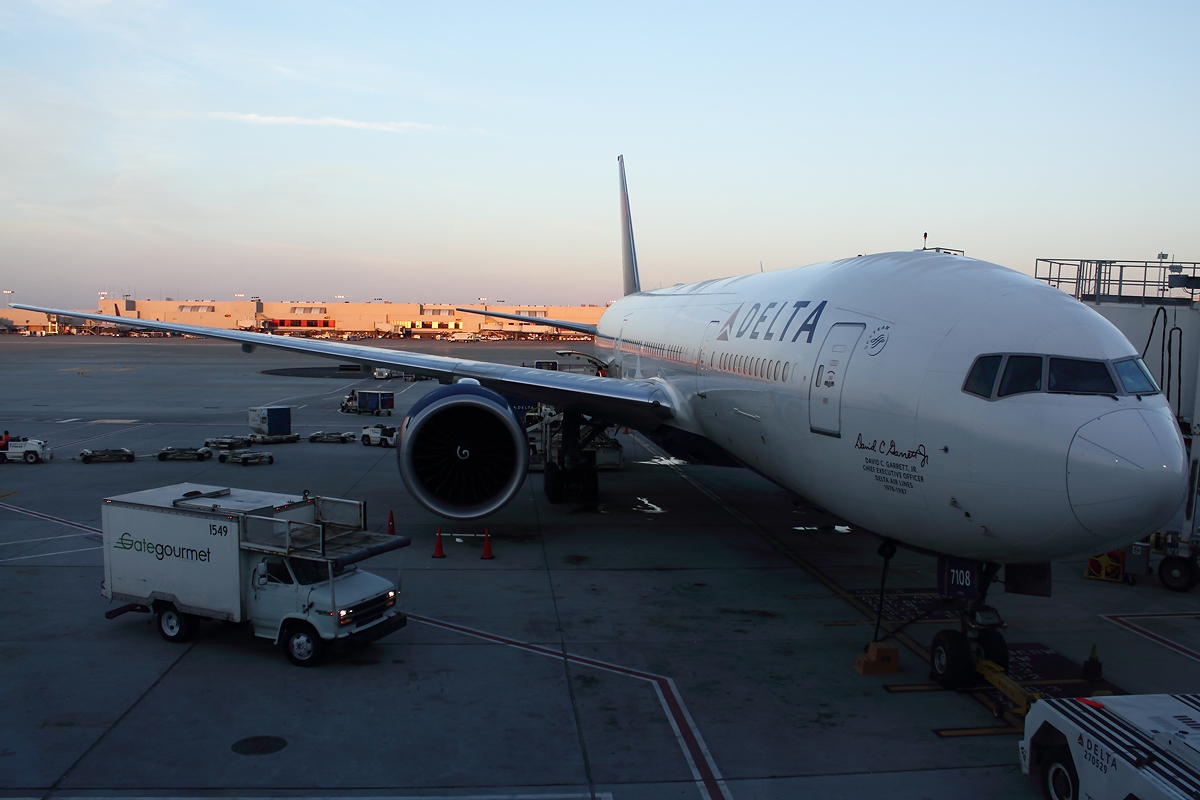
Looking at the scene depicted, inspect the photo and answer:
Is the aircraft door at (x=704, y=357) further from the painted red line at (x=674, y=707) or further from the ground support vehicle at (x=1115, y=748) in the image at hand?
the ground support vehicle at (x=1115, y=748)

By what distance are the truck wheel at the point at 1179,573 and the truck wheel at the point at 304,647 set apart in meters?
12.6

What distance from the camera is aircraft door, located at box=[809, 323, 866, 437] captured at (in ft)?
29.4

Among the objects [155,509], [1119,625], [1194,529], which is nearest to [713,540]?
[1119,625]

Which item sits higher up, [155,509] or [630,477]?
[155,509]

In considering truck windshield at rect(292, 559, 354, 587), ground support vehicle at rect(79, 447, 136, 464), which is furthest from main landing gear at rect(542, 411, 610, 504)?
ground support vehicle at rect(79, 447, 136, 464)

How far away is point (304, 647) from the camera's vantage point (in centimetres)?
925

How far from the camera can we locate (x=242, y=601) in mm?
9523

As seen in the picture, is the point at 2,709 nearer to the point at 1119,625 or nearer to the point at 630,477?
the point at 1119,625

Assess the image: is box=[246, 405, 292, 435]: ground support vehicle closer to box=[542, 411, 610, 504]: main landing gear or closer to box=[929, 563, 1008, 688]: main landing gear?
box=[542, 411, 610, 504]: main landing gear

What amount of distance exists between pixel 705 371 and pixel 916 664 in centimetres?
599

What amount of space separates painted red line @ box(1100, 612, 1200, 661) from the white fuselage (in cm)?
468

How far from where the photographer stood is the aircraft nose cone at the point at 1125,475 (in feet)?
20.9

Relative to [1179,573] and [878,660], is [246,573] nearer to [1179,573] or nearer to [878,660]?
[878,660]
